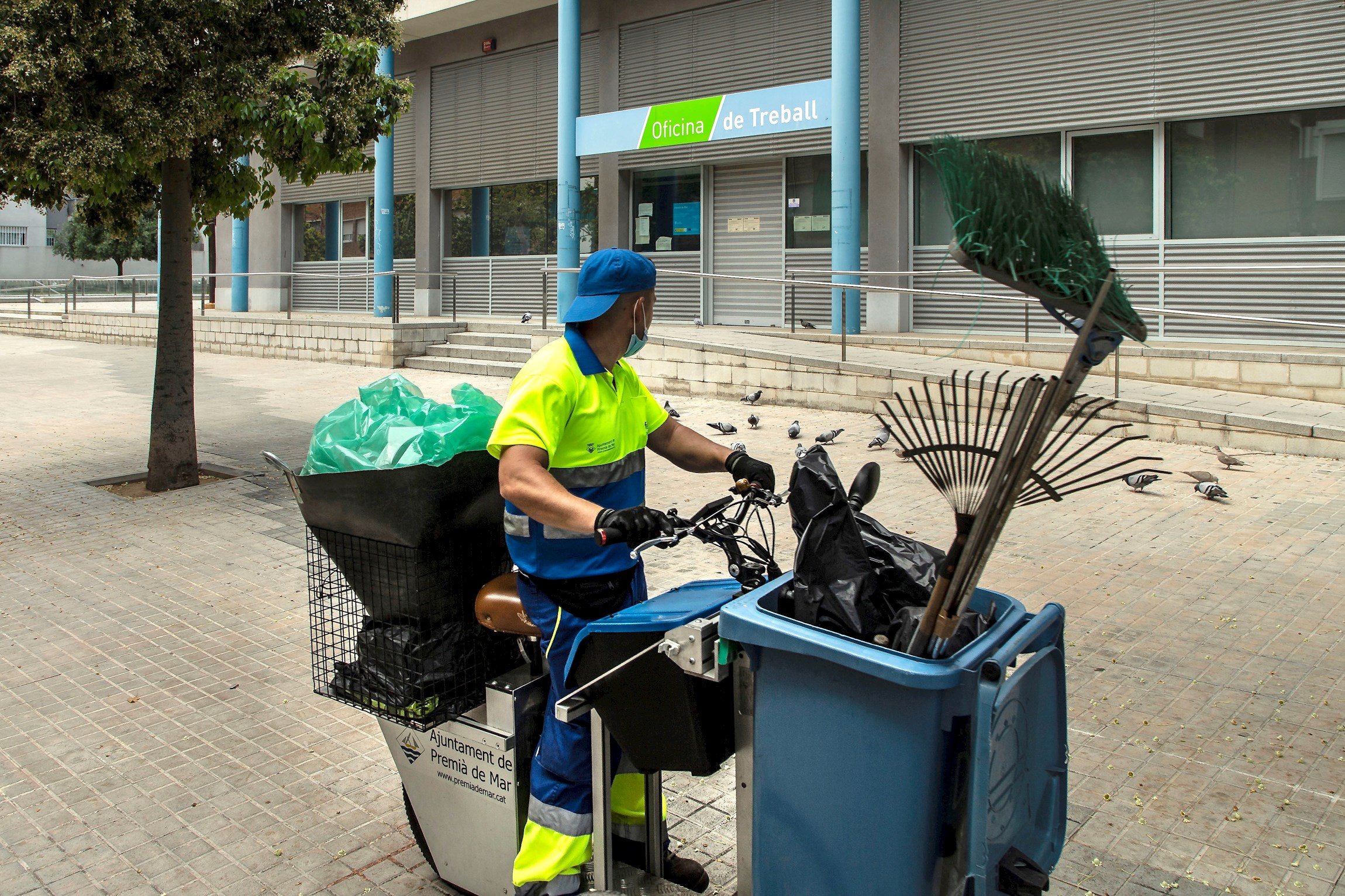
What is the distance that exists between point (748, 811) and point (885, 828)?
411 mm

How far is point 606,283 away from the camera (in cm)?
291

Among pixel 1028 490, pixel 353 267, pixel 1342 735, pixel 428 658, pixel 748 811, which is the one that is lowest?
pixel 1342 735

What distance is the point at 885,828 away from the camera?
7.16 feet

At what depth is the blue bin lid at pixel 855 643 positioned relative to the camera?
2.08 meters

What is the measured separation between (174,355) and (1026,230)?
8668 millimetres

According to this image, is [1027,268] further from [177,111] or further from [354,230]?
[354,230]

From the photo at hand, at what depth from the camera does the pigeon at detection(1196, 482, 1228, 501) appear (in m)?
7.86

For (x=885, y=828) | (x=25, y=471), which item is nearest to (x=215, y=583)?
(x=25, y=471)

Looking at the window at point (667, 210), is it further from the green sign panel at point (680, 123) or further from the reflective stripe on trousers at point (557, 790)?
the reflective stripe on trousers at point (557, 790)

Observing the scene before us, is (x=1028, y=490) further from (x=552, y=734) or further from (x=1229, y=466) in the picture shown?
(x=1229, y=466)

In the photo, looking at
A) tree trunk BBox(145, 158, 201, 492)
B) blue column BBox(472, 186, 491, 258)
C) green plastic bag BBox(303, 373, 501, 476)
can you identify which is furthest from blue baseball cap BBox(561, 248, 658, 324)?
blue column BBox(472, 186, 491, 258)

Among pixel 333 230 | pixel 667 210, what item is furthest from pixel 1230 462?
pixel 333 230

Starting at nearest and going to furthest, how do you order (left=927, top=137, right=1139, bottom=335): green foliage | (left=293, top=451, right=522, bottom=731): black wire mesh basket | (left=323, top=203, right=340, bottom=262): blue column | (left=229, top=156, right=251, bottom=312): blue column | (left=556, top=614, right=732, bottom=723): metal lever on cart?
(left=927, top=137, right=1139, bottom=335): green foliage → (left=556, top=614, right=732, bottom=723): metal lever on cart → (left=293, top=451, right=522, bottom=731): black wire mesh basket → (left=323, top=203, right=340, bottom=262): blue column → (left=229, top=156, right=251, bottom=312): blue column

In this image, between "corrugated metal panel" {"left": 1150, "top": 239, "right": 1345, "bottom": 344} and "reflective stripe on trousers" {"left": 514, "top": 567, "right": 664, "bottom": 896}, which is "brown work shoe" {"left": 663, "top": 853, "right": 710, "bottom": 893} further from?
"corrugated metal panel" {"left": 1150, "top": 239, "right": 1345, "bottom": 344}
